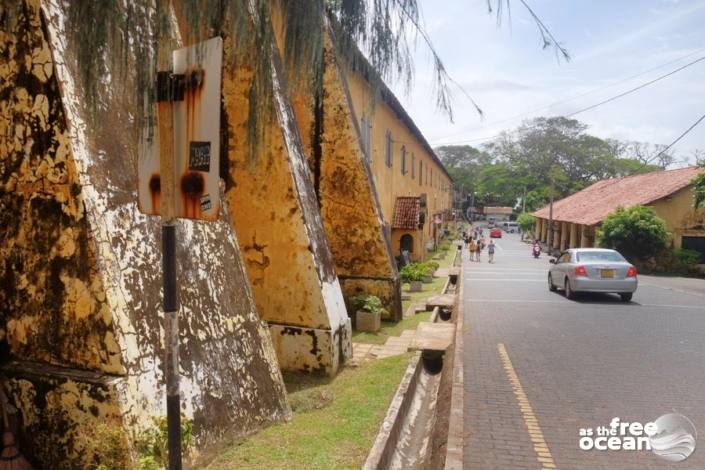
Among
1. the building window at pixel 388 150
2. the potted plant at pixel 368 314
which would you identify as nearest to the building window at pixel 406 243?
the building window at pixel 388 150

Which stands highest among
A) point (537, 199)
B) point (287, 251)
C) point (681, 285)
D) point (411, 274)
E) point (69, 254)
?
point (537, 199)

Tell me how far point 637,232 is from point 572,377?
19107mm

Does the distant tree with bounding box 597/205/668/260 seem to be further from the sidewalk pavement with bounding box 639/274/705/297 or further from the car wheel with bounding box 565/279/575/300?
the car wheel with bounding box 565/279/575/300

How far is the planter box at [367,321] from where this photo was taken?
A: 28.1ft

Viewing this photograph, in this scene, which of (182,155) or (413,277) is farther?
(413,277)

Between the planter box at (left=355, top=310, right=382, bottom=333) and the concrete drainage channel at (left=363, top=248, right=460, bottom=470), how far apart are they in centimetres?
137

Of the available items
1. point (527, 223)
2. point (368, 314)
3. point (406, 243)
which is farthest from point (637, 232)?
point (527, 223)

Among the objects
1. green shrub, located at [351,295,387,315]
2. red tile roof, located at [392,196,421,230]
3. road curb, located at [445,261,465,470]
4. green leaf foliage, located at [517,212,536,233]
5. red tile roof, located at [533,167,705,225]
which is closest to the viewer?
road curb, located at [445,261,465,470]

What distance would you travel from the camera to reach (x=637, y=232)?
22047 millimetres

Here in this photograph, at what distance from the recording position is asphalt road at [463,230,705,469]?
423 centimetres

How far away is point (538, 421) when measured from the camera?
4844 millimetres

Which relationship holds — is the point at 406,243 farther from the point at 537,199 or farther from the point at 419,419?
the point at 537,199

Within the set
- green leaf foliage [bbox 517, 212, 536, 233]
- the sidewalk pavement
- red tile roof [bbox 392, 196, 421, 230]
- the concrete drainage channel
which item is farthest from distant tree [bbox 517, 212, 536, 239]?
the concrete drainage channel

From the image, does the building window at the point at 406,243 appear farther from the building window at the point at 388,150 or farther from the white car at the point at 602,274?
the white car at the point at 602,274
